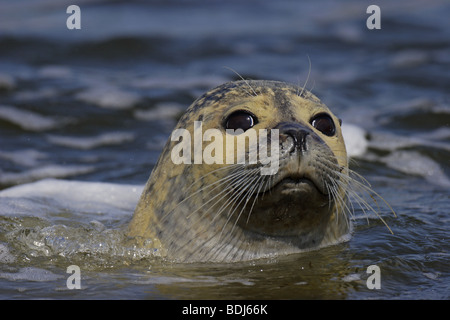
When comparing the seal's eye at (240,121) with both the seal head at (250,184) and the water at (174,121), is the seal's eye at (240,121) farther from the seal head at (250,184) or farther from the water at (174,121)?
the water at (174,121)

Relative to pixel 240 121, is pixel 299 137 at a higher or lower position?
lower

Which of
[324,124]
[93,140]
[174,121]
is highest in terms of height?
[174,121]

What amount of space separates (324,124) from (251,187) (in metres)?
0.77

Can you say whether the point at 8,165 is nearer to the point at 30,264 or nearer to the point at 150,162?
the point at 150,162

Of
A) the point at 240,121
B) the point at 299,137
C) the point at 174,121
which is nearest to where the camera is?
the point at 299,137

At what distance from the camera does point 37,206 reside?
5.84m

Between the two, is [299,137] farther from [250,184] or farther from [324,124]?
[324,124]

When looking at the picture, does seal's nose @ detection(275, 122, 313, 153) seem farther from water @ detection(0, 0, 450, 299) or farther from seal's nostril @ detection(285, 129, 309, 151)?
water @ detection(0, 0, 450, 299)

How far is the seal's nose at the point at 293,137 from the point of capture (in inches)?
149

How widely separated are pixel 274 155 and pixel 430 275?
45.4 inches

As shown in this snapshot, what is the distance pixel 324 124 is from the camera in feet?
14.3

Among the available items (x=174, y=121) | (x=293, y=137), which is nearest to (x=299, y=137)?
(x=293, y=137)

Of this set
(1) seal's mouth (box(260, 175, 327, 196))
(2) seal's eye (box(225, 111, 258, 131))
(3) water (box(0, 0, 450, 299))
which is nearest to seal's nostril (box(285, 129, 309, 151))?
(1) seal's mouth (box(260, 175, 327, 196))

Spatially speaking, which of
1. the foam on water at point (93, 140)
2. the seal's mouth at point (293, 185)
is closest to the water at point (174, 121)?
the foam on water at point (93, 140)
